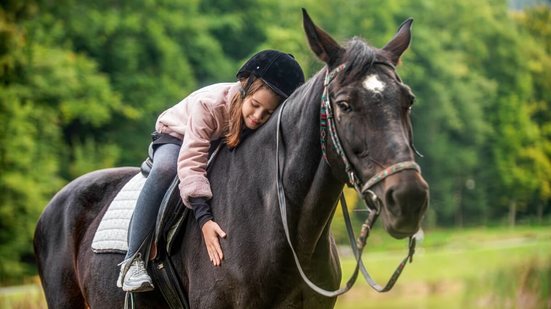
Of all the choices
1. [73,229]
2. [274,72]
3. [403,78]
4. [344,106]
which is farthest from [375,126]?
[403,78]

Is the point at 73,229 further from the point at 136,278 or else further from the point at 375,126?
the point at 375,126

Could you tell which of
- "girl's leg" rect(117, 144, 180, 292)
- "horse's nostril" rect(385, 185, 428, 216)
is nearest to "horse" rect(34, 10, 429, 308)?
"horse's nostril" rect(385, 185, 428, 216)

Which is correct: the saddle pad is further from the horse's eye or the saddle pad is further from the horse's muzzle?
the horse's muzzle

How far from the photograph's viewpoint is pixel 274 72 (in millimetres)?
4535

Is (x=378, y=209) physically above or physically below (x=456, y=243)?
above

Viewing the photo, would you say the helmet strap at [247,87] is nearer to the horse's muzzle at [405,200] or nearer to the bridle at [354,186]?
the bridle at [354,186]

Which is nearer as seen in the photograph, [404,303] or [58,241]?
[58,241]

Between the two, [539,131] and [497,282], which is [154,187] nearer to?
[497,282]

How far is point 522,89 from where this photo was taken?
168 ft

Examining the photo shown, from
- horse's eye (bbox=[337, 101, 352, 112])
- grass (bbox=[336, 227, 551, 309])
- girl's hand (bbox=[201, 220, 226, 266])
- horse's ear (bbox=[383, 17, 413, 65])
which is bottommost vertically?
grass (bbox=[336, 227, 551, 309])

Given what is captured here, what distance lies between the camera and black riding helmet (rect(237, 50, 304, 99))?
14.8 ft

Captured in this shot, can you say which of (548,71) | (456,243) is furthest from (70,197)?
(548,71)

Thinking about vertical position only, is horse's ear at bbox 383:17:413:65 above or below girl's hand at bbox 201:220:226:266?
above

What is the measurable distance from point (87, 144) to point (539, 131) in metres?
31.1
